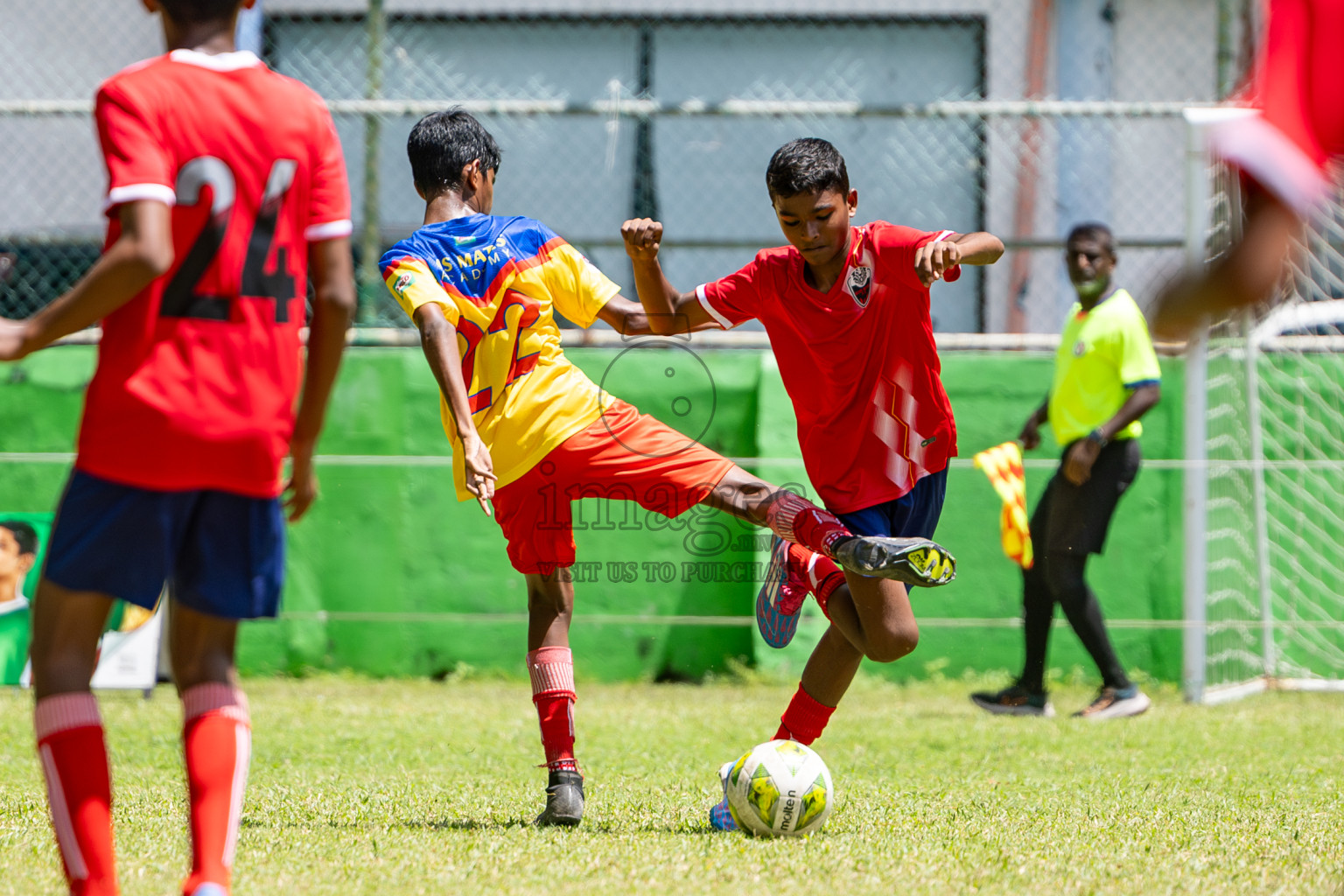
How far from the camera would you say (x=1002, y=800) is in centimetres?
418

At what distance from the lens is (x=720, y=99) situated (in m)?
10.6

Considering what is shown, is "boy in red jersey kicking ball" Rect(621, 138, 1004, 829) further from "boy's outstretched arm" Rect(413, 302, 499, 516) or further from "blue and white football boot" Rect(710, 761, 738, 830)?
"boy's outstretched arm" Rect(413, 302, 499, 516)

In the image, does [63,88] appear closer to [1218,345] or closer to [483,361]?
[483,361]

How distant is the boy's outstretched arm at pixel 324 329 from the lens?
101 inches

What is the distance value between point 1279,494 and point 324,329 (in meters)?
6.47

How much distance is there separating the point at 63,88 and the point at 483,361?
746 centimetres

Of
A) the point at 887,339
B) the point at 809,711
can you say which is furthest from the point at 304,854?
the point at 887,339

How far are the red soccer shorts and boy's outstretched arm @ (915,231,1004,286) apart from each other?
2.86 ft

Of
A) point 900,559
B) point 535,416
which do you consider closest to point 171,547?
point 535,416

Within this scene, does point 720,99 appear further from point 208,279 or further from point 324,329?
point 208,279

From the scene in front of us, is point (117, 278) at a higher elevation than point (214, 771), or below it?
higher

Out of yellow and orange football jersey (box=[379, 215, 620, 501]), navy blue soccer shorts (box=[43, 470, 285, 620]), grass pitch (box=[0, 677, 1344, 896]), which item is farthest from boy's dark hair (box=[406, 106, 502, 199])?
grass pitch (box=[0, 677, 1344, 896])

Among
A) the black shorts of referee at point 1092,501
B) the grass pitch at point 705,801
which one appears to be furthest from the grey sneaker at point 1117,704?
the black shorts of referee at point 1092,501

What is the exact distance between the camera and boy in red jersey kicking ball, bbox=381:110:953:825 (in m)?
3.90
